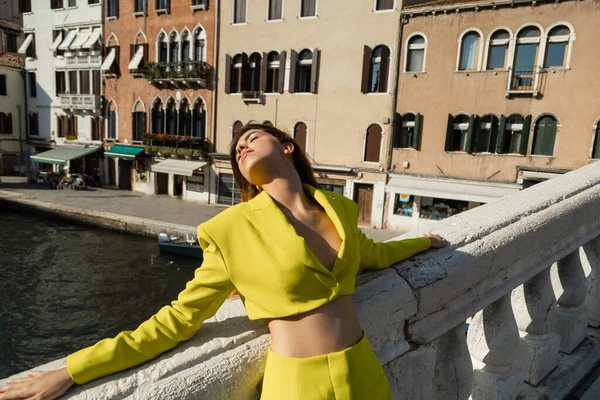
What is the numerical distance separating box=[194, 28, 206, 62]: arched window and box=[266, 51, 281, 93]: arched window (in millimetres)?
3695

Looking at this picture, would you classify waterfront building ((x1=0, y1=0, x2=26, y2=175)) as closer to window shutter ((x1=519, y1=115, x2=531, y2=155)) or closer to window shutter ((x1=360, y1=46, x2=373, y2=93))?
window shutter ((x1=360, y1=46, x2=373, y2=93))

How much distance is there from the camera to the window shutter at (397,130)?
53.0ft

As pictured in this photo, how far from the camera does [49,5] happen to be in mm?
25062

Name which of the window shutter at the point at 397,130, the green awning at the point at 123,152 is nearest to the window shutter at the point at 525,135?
the window shutter at the point at 397,130

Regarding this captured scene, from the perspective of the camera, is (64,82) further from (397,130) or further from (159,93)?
(397,130)

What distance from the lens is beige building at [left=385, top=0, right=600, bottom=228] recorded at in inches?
525

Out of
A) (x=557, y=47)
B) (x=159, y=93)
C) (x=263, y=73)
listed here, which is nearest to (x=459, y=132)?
(x=557, y=47)

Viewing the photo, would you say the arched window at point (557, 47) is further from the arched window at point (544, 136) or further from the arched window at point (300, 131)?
the arched window at point (300, 131)

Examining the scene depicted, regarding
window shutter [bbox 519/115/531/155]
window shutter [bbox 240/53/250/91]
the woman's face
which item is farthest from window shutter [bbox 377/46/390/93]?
the woman's face

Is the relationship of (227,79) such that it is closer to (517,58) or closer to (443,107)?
(443,107)

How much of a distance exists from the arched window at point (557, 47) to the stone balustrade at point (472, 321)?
533 inches

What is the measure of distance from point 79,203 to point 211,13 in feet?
33.1

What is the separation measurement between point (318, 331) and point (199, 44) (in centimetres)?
2141

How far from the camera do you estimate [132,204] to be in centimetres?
1994
